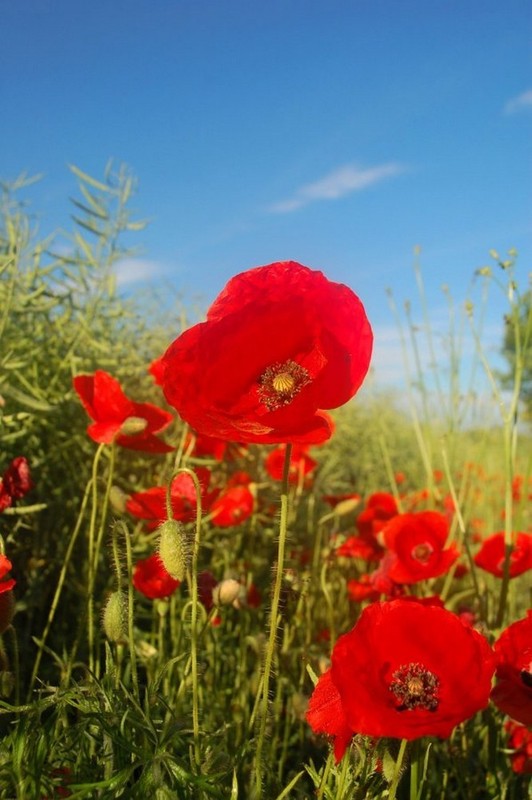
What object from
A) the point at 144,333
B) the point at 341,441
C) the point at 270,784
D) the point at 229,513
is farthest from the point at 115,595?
the point at 341,441


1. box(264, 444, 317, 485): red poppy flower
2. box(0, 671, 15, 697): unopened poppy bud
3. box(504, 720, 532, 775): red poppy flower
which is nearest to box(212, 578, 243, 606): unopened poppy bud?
box(0, 671, 15, 697): unopened poppy bud

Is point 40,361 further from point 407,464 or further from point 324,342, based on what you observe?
point 407,464

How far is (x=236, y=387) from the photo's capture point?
1.17 metres

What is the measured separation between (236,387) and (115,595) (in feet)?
1.18

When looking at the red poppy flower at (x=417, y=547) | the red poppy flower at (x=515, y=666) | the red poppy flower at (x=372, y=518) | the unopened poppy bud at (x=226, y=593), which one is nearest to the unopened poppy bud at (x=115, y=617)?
the unopened poppy bud at (x=226, y=593)

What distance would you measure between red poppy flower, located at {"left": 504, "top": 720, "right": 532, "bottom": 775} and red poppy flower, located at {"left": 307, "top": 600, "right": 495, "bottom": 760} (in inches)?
27.4

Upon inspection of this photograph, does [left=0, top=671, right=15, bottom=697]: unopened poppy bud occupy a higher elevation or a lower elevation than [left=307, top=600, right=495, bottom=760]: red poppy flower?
lower

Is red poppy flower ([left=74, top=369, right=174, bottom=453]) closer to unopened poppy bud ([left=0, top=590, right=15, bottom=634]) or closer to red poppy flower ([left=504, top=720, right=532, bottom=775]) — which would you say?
unopened poppy bud ([left=0, top=590, right=15, bottom=634])

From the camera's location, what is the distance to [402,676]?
3.62 feet

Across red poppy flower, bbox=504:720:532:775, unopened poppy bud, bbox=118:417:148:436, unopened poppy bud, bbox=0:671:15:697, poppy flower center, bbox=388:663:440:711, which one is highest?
unopened poppy bud, bbox=118:417:148:436

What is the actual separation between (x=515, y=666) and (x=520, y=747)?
1.90 ft

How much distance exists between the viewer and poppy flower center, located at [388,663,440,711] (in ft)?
3.50

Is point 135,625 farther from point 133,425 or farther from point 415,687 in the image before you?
point 415,687

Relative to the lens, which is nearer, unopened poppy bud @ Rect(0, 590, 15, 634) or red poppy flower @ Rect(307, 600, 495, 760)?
red poppy flower @ Rect(307, 600, 495, 760)
